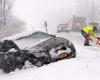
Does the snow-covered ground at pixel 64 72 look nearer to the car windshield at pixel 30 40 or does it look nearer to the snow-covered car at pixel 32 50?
the snow-covered car at pixel 32 50

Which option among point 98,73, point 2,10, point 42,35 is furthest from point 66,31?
point 98,73

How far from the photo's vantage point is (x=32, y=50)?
1321 centimetres

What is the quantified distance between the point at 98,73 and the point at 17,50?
12.5 ft

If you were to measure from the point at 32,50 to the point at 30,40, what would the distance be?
0.94 m

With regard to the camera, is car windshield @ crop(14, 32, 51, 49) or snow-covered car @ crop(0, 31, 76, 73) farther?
car windshield @ crop(14, 32, 51, 49)

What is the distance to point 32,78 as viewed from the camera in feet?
35.7

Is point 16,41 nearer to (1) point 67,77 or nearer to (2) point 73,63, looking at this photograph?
(2) point 73,63

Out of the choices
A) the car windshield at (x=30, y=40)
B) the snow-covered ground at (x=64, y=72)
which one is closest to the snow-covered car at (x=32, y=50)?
the car windshield at (x=30, y=40)

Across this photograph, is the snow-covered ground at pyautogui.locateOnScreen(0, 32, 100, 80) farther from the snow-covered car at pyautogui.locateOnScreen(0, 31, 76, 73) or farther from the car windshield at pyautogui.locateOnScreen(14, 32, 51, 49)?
the car windshield at pyautogui.locateOnScreen(14, 32, 51, 49)

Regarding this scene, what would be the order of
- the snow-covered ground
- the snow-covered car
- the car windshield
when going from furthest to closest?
1. the car windshield
2. the snow-covered car
3. the snow-covered ground

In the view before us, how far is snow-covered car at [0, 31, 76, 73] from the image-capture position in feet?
42.6

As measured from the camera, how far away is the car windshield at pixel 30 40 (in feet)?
44.4

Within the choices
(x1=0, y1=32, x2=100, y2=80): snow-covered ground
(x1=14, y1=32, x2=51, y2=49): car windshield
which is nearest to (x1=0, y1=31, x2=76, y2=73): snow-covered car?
(x1=14, y1=32, x2=51, y2=49): car windshield

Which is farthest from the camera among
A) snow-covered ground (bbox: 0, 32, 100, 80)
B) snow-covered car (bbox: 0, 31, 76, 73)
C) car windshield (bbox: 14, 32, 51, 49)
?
car windshield (bbox: 14, 32, 51, 49)
